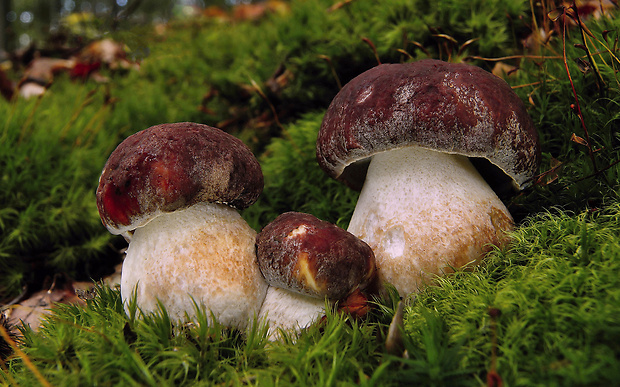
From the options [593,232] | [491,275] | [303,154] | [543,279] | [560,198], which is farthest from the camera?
[303,154]

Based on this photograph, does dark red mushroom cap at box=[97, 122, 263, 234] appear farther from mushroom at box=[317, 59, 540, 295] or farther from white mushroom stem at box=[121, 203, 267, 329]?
mushroom at box=[317, 59, 540, 295]

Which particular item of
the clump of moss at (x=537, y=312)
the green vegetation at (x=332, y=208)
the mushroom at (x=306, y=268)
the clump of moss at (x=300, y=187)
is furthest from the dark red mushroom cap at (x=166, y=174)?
the clump of moss at (x=537, y=312)

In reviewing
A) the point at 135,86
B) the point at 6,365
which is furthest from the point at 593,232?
the point at 135,86

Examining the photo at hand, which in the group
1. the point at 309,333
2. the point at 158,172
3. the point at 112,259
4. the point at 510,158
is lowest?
the point at 112,259

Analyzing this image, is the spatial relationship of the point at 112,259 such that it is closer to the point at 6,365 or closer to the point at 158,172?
the point at 6,365

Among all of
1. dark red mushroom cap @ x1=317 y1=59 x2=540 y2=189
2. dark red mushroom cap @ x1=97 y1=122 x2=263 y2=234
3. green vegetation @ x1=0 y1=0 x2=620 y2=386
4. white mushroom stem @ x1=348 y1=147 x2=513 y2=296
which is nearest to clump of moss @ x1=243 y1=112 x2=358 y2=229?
green vegetation @ x1=0 y1=0 x2=620 y2=386

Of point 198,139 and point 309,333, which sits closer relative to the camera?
point 309,333

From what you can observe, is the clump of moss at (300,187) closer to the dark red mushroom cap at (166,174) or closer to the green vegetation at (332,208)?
the green vegetation at (332,208)
